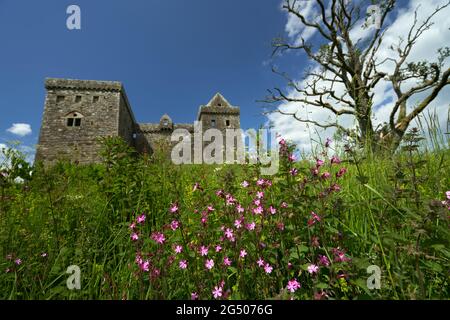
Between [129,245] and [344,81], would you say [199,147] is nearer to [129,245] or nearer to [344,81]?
[344,81]

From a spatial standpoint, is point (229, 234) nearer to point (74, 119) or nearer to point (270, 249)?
point (270, 249)

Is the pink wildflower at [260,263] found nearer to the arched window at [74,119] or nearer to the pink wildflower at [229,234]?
the pink wildflower at [229,234]

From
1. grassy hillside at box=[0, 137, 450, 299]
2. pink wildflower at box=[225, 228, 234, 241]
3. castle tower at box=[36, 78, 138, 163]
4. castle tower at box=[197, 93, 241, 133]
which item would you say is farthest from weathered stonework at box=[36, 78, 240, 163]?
pink wildflower at box=[225, 228, 234, 241]

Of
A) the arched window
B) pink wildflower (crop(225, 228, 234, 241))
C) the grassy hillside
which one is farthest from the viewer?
the arched window

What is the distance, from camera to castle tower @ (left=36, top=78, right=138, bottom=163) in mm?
22406

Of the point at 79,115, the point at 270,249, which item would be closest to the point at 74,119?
the point at 79,115

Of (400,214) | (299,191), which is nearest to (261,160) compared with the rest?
(299,191)

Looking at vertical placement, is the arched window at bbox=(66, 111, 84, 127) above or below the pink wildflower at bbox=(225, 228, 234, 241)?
above

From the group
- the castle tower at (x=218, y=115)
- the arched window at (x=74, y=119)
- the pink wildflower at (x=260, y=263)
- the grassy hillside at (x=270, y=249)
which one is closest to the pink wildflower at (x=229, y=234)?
the grassy hillside at (x=270, y=249)

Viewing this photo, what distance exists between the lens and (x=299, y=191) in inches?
63.7

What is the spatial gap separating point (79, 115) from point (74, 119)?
2.24ft

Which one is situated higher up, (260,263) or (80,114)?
(80,114)

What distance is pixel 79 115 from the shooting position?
23312 mm

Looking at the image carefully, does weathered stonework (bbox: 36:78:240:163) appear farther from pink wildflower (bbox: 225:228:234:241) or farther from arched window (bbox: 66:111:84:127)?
pink wildflower (bbox: 225:228:234:241)
